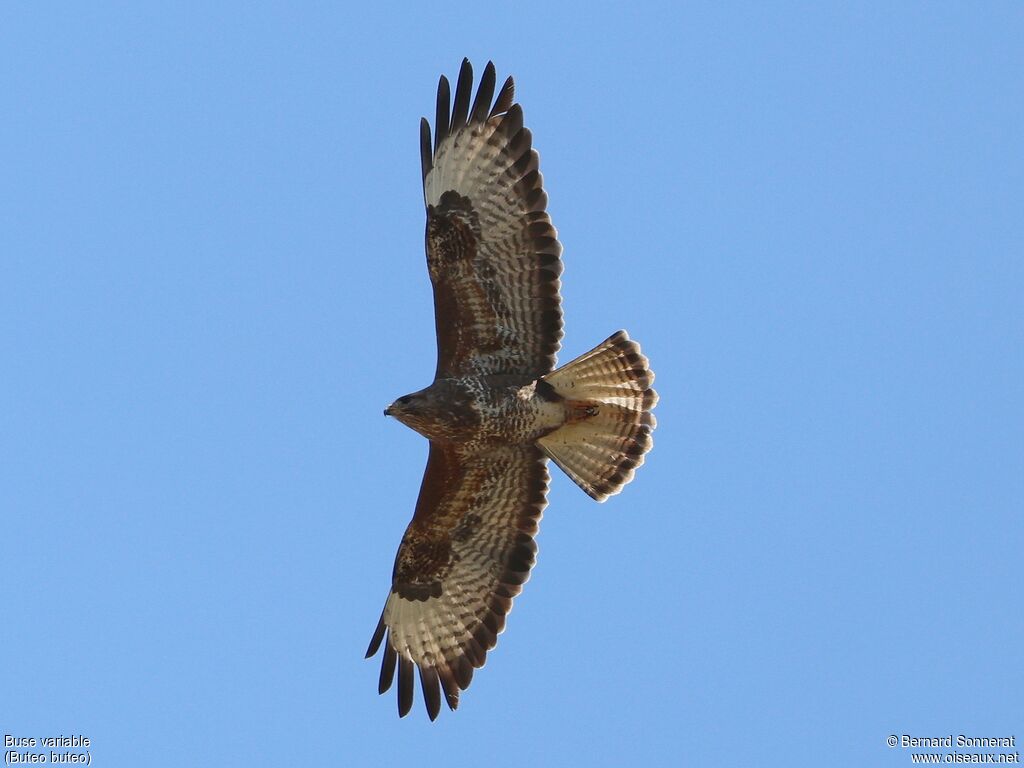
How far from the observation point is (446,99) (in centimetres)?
1010

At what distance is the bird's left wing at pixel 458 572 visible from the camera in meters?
10.4

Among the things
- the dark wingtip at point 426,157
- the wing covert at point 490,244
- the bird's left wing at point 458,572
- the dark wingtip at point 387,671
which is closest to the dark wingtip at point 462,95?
the wing covert at point 490,244

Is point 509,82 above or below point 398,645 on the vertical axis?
above

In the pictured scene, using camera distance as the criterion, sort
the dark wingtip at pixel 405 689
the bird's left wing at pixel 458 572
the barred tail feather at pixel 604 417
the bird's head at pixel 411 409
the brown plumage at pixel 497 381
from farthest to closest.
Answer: the dark wingtip at pixel 405 689 → the bird's left wing at pixel 458 572 → the barred tail feather at pixel 604 417 → the brown plumage at pixel 497 381 → the bird's head at pixel 411 409

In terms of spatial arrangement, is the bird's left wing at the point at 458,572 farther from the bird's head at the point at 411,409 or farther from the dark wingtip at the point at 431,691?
the bird's head at the point at 411,409

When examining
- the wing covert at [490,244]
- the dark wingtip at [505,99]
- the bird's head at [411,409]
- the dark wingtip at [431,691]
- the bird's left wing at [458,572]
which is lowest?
the dark wingtip at [431,691]

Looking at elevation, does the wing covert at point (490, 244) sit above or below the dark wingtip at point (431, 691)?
above

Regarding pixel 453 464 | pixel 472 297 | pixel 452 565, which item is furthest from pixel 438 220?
pixel 452 565

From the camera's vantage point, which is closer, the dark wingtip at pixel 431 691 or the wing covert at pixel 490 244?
the wing covert at pixel 490 244

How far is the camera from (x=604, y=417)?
10211mm

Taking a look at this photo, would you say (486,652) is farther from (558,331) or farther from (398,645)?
(558,331)

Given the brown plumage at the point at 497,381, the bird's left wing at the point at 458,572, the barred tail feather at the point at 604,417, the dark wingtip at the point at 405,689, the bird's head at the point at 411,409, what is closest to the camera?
the bird's head at the point at 411,409

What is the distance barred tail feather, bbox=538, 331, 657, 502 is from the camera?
10.0 m

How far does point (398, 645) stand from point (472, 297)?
267 cm
